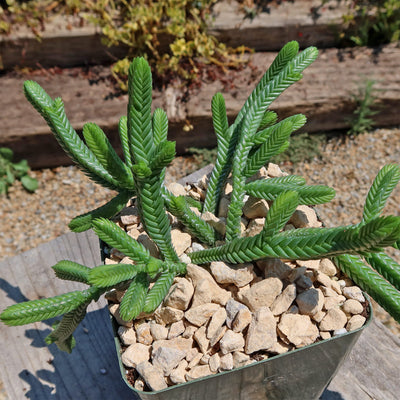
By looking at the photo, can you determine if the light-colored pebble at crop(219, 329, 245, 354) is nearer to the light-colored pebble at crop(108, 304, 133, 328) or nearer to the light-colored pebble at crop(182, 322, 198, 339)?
the light-colored pebble at crop(182, 322, 198, 339)

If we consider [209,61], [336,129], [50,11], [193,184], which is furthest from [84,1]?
[193,184]

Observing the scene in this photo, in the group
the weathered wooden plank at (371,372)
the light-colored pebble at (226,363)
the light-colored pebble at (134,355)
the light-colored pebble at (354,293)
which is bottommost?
the weathered wooden plank at (371,372)

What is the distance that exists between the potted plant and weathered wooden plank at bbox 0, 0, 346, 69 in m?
1.80

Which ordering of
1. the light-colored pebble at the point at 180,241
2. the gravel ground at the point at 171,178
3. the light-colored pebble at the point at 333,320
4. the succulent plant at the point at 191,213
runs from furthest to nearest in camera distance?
the gravel ground at the point at 171,178 < the light-colored pebble at the point at 180,241 < the light-colored pebble at the point at 333,320 < the succulent plant at the point at 191,213

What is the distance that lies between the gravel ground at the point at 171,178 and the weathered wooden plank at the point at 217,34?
0.66 m

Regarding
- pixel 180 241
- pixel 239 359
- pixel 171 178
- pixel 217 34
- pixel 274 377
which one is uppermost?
pixel 217 34

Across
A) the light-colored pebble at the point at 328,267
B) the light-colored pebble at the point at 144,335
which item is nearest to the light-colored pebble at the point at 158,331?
the light-colored pebble at the point at 144,335

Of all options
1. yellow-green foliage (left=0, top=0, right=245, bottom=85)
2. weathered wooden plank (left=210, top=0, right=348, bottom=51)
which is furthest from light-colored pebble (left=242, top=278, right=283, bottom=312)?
weathered wooden plank (left=210, top=0, right=348, bottom=51)

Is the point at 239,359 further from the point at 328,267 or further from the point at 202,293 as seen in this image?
the point at 328,267

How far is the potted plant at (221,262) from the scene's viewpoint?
705mm

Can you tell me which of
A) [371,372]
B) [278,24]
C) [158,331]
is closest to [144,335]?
[158,331]

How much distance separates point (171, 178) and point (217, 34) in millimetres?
882

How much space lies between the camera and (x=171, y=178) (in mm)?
2457

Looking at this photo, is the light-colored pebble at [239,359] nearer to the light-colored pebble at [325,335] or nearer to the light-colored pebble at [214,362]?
the light-colored pebble at [214,362]
